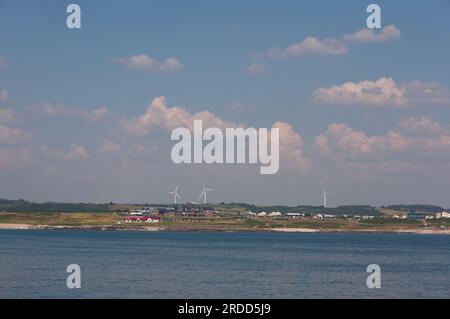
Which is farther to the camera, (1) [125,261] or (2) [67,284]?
(1) [125,261]

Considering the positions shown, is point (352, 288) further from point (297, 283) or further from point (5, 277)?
point (5, 277)

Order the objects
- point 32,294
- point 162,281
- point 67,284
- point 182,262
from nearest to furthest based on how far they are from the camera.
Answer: point 32,294 < point 67,284 < point 162,281 < point 182,262

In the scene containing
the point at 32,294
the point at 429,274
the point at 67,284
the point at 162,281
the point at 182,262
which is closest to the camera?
the point at 32,294

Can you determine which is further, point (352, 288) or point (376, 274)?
point (376, 274)

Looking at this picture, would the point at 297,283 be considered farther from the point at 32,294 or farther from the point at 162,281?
the point at 32,294
